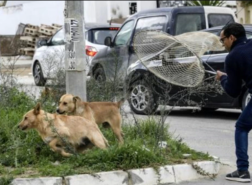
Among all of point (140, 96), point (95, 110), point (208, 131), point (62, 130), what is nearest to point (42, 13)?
point (140, 96)

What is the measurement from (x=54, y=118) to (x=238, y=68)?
7.28ft

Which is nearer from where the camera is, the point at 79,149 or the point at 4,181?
the point at 4,181

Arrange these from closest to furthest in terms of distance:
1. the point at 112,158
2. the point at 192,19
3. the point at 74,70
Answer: the point at 112,158
the point at 74,70
the point at 192,19

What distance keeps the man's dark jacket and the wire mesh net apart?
167 cm

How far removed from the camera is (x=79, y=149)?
29.1 ft

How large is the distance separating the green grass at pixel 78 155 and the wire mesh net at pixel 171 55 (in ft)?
2.63

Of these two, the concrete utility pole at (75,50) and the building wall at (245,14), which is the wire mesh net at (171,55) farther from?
the building wall at (245,14)

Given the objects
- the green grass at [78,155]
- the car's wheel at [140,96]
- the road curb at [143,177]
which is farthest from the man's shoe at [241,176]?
the car's wheel at [140,96]

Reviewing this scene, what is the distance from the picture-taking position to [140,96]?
574 inches

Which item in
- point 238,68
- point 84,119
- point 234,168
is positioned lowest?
point 234,168

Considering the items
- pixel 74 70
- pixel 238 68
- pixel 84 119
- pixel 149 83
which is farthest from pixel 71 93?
pixel 149 83

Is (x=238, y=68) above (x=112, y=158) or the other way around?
above

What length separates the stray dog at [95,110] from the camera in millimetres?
9656

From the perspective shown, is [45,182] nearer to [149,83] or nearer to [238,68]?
[238,68]
